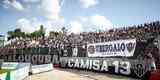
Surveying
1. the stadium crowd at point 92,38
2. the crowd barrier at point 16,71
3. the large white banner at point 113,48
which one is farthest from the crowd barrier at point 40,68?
the large white banner at point 113,48

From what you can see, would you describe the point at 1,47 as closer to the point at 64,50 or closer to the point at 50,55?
the point at 50,55

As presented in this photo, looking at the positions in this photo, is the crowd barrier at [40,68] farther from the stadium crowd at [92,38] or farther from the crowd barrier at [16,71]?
the stadium crowd at [92,38]

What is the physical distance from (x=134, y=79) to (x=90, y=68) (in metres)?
7.80

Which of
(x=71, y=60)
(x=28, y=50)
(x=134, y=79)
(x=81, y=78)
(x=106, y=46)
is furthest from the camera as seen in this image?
(x=28, y=50)

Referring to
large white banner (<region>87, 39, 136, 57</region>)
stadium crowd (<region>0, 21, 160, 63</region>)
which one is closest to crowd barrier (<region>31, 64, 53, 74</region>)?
stadium crowd (<region>0, 21, 160, 63</region>)

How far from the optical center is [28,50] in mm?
40469

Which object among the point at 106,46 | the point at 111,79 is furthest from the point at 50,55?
the point at 111,79

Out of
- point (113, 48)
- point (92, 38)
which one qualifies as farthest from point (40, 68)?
point (113, 48)

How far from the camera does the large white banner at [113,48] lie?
909 inches

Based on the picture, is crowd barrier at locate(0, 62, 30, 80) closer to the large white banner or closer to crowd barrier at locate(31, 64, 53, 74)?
crowd barrier at locate(31, 64, 53, 74)

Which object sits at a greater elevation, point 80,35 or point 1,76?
point 80,35

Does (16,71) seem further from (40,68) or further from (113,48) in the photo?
(40,68)

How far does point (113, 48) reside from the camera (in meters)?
25.0

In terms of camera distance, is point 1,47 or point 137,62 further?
point 1,47
